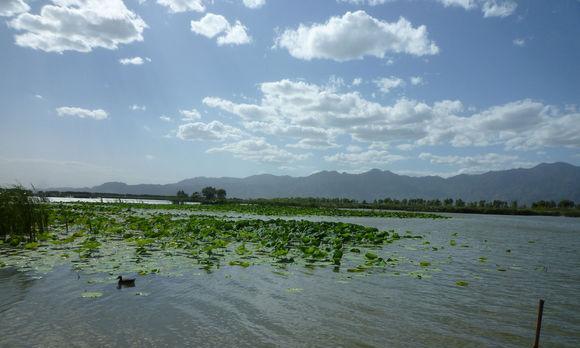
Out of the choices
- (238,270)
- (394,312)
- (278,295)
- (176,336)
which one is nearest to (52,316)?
(176,336)

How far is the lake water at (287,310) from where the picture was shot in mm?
6555

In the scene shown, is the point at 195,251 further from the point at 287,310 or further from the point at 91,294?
the point at 287,310

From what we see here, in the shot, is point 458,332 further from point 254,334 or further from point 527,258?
point 527,258

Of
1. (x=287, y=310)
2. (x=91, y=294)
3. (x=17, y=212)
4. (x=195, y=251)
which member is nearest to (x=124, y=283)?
(x=91, y=294)

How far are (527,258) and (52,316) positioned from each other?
17.7m

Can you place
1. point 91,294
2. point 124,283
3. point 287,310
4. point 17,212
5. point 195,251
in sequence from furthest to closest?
point 17,212, point 195,251, point 124,283, point 91,294, point 287,310

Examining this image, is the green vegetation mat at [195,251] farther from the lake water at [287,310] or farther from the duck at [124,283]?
the duck at [124,283]

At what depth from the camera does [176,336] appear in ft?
21.4

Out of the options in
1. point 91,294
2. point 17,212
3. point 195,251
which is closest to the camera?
point 91,294

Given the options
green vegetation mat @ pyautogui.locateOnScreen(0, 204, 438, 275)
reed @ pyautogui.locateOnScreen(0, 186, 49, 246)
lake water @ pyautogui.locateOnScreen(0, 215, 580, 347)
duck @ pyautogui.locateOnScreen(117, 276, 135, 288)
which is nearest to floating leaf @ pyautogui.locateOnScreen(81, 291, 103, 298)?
lake water @ pyautogui.locateOnScreen(0, 215, 580, 347)

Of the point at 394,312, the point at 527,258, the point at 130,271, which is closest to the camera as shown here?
the point at 394,312

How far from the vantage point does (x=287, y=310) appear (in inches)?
320

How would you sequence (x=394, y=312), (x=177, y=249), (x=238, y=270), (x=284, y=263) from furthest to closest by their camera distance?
(x=177, y=249) → (x=284, y=263) → (x=238, y=270) → (x=394, y=312)

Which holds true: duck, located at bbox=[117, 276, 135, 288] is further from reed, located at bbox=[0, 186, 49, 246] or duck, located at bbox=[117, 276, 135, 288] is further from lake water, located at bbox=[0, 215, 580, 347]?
reed, located at bbox=[0, 186, 49, 246]
